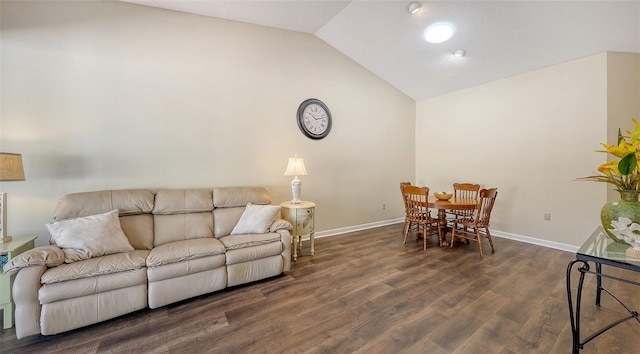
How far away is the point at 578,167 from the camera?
3.37 m

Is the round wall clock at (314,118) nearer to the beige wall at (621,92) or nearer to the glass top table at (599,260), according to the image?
the glass top table at (599,260)

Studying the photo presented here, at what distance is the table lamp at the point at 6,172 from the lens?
6.22 feet

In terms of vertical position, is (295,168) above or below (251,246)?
above

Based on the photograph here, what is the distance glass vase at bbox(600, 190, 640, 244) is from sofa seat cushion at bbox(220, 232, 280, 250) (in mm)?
2559

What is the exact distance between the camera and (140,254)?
2127 mm

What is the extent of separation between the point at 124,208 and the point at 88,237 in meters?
0.47

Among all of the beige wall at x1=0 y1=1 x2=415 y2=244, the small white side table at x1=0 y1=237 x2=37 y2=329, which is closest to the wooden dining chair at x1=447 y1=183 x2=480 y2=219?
the beige wall at x1=0 y1=1 x2=415 y2=244

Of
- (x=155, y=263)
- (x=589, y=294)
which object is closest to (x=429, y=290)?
(x=589, y=294)

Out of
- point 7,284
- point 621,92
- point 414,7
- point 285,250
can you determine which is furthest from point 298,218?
point 621,92

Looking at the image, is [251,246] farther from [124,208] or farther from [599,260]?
[599,260]

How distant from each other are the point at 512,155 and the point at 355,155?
8.43ft

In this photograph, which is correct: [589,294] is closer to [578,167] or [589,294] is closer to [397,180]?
[578,167]

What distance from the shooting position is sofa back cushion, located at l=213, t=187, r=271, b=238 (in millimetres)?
2820

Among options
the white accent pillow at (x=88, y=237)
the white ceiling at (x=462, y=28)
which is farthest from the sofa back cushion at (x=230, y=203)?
the white ceiling at (x=462, y=28)
